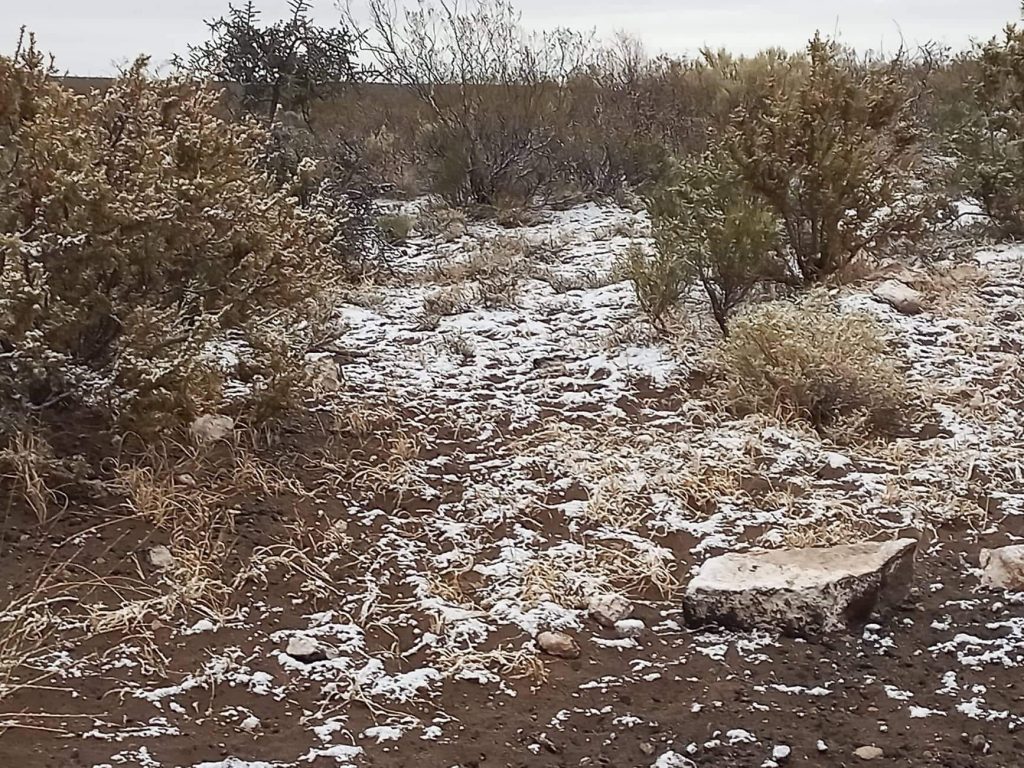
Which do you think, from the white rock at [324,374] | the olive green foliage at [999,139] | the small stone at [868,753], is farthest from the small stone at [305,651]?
the olive green foliage at [999,139]

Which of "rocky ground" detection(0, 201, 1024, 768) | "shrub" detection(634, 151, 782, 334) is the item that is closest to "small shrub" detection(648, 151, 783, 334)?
"shrub" detection(634, 151, 782, 334)

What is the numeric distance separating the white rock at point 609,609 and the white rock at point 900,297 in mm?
3119

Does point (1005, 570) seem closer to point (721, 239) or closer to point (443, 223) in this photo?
point (721, 239)

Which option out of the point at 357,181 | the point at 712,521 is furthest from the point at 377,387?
the point at 357,181

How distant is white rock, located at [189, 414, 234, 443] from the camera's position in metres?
3.80

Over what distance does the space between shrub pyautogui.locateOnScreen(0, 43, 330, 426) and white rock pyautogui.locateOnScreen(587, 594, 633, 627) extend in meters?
1.55

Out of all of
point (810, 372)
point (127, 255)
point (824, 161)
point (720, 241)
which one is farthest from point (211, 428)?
point (824, 161)

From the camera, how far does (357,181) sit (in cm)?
776

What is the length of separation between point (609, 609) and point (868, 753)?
85cm

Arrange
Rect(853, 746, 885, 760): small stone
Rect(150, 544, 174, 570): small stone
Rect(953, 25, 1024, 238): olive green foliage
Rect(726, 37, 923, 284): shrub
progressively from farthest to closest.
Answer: Rect(953, 25, 1024, 238): olive green foliage < Rect(726, 37, 923, 284): shrub < Rect(150, 544, 174, 570): small stone < Rect(853, 746, 885, 760): small stone

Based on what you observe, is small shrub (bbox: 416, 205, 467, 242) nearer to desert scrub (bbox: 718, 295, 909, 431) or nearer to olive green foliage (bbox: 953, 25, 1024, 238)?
olive green foliage (bbox: 953, 25, 1024, 238)

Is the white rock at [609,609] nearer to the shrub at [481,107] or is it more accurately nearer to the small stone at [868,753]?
the small stone at [868,753]

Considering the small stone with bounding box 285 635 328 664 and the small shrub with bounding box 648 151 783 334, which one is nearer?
the small stone with bounding box 285 635 328 664

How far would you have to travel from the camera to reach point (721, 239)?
5160 millimetres
